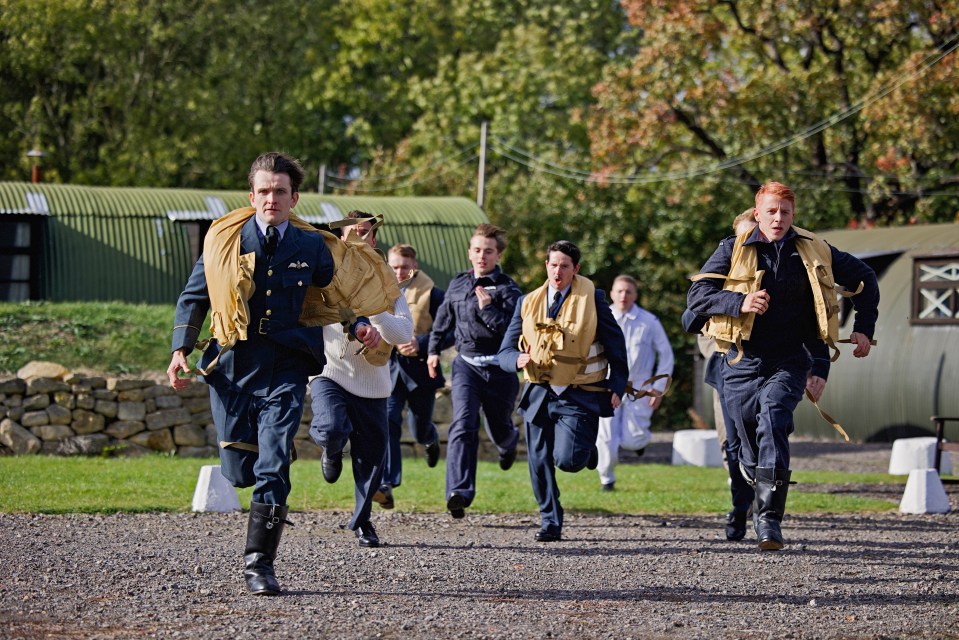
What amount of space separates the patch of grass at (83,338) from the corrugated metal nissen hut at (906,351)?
9.50 metres

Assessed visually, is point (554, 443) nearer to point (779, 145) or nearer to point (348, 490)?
point (348, 490)

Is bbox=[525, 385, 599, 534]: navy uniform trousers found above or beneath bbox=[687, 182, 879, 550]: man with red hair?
beneath

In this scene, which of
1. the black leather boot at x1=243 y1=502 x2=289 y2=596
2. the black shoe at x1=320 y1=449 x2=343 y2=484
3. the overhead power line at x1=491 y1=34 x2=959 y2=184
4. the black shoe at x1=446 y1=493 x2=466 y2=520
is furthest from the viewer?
the overhead power line at x1=491 y1=34 x2=959 y2=184

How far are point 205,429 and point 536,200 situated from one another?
16.1 m

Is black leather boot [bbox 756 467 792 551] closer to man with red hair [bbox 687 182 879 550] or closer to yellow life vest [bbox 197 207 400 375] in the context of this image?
man with red hair [bbox 687 182 879 550]

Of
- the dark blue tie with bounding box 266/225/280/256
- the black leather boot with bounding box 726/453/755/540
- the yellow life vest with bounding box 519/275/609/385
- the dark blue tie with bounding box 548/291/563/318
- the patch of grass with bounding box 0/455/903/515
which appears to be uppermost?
the dark blue tie with bounding box 266/225/280/256

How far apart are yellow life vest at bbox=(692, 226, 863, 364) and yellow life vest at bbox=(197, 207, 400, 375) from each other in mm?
1927

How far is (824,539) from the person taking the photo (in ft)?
30.9

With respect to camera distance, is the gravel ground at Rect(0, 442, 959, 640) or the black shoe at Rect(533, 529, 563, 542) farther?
the black shoe at Rect(533, 529, 563, 542)

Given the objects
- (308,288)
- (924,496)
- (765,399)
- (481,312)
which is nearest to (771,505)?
(765,399)

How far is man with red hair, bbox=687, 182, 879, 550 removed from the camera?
7992 millimetres

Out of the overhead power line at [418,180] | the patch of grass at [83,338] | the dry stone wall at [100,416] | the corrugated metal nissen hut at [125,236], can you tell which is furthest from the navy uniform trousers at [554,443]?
the overhead power line at [418,180]

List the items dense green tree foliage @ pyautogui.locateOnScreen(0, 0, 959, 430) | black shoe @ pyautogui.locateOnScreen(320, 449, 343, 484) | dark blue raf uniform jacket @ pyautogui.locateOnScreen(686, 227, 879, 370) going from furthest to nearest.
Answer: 1. dense green tree foliage @ pyautogui.locateOnScreen(0, 0, 959, 430)
2. black shoe @ pyautogui.locateOnScreen(320, 449, 343, 484)
3. dark blue raf uniform jacket @ pyautogui.locateOnScreen(686, 227, 879, 370)

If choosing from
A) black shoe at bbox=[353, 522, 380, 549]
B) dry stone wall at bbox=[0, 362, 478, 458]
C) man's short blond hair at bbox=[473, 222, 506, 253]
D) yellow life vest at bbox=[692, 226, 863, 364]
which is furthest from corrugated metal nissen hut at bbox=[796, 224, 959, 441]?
black shoe at bbox=[353, 522, 380, 549]
